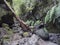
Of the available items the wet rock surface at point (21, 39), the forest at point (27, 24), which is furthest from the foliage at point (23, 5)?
the wet rock surface at point (21, 39)

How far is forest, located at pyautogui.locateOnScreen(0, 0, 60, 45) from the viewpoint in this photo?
148 inches

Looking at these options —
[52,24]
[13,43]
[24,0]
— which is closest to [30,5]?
[24,0]

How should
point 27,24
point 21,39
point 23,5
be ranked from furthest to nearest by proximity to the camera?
point 23,5 → point 27,24 → point 21,39

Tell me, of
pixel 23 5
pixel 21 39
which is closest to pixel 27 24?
pixel 21 39

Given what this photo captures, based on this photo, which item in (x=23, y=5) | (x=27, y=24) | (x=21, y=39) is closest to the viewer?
(x=21, y=39)

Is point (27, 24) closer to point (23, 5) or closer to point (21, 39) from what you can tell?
A: point (21, 39)

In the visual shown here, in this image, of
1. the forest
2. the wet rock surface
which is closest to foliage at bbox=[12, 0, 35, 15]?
the forest

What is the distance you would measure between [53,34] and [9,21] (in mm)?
1798

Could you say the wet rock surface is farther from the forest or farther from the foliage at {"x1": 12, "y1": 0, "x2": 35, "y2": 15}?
the foliage at {"x1": 12, "y1": 0, "x2": 35, "y2": 15}

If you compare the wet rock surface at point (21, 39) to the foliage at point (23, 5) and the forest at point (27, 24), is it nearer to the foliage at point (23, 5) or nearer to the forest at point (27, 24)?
the forest at point (27, 24)

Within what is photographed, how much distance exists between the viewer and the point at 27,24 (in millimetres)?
4582

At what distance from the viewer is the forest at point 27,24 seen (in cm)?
377

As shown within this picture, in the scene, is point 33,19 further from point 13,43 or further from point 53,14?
point 13,43

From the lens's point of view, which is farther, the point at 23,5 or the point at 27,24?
the point at 23,5
